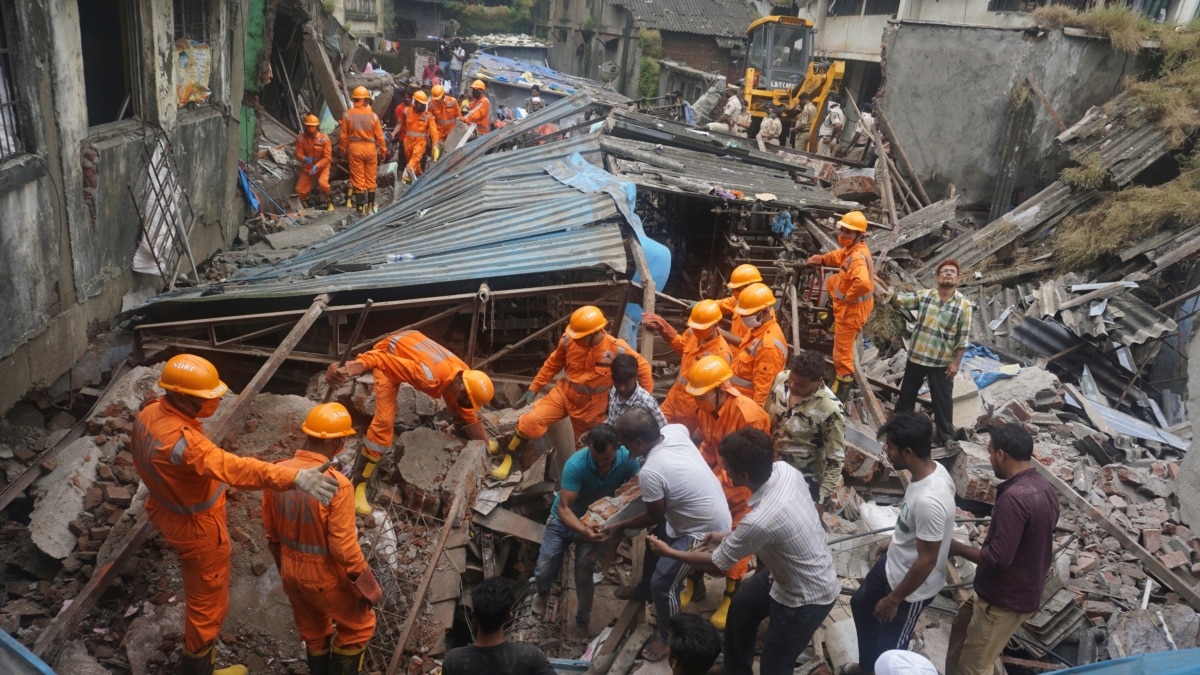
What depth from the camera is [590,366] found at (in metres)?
5.59

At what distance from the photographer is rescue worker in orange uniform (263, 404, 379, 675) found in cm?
378

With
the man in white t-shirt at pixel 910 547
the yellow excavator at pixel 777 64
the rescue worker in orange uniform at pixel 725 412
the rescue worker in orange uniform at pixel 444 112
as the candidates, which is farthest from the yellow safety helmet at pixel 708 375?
the yellow excavator at pixel 777 64

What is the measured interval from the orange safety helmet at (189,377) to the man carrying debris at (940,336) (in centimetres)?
511

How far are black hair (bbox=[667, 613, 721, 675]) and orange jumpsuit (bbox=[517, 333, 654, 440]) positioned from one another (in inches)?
108

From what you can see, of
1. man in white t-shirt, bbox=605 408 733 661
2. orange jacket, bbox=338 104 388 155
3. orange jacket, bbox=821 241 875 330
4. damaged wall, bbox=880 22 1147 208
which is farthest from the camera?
damaged wall, bbox=880 22 1147 208

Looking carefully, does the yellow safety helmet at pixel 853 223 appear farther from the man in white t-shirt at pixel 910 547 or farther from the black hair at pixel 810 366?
the man in white t-shirt at pixel 910 547

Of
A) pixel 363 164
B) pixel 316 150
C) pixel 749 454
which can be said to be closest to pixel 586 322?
pixel 749 454

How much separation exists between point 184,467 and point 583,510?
2180mm

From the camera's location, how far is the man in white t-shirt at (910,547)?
134 inches

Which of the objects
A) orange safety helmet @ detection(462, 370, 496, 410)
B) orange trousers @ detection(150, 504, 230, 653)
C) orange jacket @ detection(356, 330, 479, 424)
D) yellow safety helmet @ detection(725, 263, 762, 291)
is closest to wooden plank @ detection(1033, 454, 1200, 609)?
yellow safety helmet @ detection(725, 263, 762, 291)

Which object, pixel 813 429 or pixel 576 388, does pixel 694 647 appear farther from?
pixel 576 388

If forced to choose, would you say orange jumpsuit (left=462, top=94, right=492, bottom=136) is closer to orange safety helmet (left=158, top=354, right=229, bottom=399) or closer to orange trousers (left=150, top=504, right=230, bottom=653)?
orange safety helmet (left=158, top=354, right=229, bottom=399)

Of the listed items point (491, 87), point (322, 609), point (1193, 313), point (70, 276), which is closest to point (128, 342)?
point (70, 276)

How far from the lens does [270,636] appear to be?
4668 millimetres
